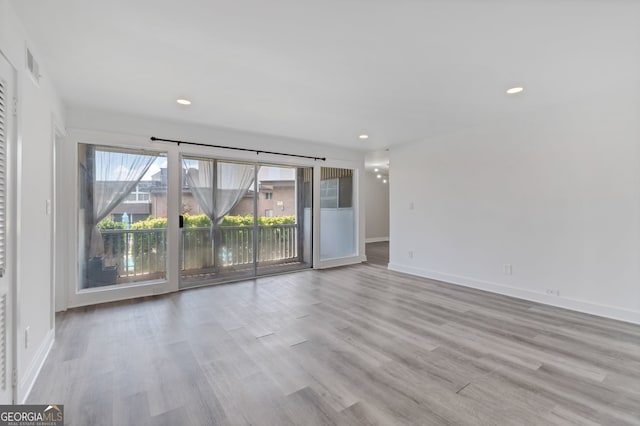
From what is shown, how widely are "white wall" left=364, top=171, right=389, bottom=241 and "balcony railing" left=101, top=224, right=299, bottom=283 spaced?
4757mm

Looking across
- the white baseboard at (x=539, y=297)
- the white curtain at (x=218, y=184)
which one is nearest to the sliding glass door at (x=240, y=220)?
the white curtain at (x=218, y=184)

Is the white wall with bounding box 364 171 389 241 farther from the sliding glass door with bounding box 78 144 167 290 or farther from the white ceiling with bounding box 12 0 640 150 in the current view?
the sliding glass door with bounding box 78 144 167 290

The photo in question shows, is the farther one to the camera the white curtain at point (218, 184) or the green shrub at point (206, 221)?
the white curtain at point (218, 184)

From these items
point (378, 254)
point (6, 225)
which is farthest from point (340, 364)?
point (378, 254)

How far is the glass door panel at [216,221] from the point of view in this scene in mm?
4406

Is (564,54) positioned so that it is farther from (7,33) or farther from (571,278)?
(7,33)

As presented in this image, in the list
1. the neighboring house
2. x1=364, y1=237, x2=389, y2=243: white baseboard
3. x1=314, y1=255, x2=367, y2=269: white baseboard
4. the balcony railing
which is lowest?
x1=314, y1=255, x2=367, y2=269: white baseboard

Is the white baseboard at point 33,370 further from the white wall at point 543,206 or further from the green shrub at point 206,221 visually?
the white wall at point 543,206

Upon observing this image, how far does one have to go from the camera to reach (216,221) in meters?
4.64

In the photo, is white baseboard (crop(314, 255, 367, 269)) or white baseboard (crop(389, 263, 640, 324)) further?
white baseboard (crop(314, 255, 367, 269))

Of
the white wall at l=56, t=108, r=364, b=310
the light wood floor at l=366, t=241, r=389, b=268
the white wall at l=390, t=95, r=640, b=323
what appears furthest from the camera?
the light wood floor at l=366, t=241, r=389, b=268

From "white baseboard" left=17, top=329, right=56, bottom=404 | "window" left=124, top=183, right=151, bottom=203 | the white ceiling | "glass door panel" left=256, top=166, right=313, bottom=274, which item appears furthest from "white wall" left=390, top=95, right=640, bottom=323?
"white baseboard" left=17, top=329, right=56, bottom=404

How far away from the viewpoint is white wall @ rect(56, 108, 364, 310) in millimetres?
3445

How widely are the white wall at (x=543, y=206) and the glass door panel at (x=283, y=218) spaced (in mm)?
2125
